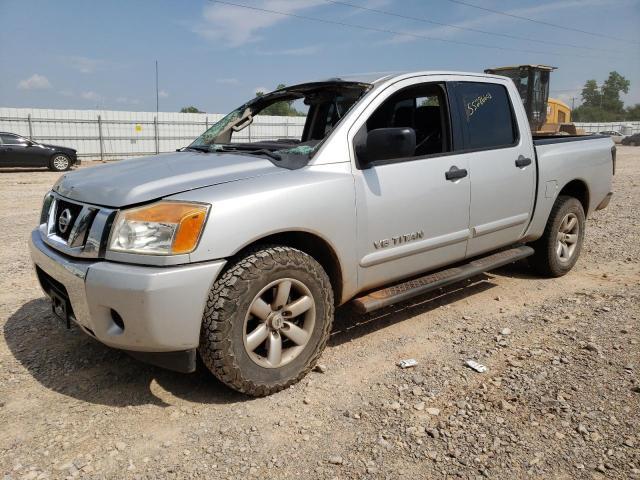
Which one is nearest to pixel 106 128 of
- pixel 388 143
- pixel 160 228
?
pixel 388 143

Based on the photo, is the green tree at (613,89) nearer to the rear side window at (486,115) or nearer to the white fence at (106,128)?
the white fence at (106,128)

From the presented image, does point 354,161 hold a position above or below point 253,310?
above

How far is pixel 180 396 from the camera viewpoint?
2723mm

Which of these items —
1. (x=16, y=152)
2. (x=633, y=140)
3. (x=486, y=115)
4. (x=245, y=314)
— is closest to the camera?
(x=245, y=314)

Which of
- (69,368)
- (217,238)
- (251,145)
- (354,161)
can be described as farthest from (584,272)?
(69,368)

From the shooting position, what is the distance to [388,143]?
9.41 feet

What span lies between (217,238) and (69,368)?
1.43m

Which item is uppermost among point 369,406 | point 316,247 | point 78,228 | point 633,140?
point 633,140

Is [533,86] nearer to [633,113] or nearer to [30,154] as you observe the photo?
[30,154]

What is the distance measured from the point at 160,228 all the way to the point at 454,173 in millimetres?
2053

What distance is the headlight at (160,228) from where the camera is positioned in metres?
2.31

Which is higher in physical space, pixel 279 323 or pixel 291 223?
pixel 291 223

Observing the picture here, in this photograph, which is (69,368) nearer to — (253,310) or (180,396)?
(180,396)

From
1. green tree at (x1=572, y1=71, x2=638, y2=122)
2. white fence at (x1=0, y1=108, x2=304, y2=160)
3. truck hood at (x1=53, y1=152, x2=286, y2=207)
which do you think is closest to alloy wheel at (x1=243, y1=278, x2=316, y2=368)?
truck hood at (x1=53, y1=152, x2=286, y2=207)
